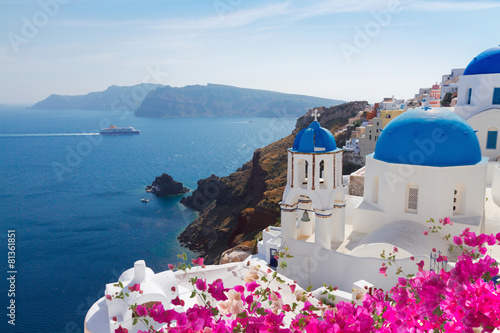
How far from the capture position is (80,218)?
4697cm

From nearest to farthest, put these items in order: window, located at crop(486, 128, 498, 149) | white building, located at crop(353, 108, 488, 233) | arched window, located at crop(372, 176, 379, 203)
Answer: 1. white building, located at crop(353, 108, 488, 233)
2. arched window, located at crop(372, 176, 379, 203)
3. window, located at crop(486, 128, 498, 149)

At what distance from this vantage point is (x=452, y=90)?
46.9 metres

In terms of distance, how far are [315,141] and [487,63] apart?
490 inches

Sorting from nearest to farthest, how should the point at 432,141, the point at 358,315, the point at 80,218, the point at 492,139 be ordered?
the point at 358,315 → the point at 432,141 → the point at 492,139 → the point at 80,218

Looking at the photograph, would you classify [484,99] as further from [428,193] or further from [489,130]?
[428,193]

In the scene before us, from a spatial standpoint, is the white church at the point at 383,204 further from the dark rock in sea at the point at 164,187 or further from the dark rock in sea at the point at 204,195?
the dark rock in sea at the point at 164,187

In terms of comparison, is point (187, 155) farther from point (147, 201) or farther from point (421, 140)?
point (421, 140)

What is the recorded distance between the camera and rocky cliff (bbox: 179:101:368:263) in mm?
34031

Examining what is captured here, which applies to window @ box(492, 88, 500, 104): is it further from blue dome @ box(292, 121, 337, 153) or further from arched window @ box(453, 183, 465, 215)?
blue dome @ box(292, 121, 337, 153)

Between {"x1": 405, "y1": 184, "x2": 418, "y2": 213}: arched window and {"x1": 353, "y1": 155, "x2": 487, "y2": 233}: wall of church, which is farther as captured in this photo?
{"x1": 405, "y1": 184, "x2": 418, "y2": 213}: arched window

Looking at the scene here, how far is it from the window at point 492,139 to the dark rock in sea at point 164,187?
50654 millimetres

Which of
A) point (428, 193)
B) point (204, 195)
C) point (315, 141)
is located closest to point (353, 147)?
point (204, 195)

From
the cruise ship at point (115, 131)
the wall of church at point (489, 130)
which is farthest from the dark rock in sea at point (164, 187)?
the cruise ship at point (115, 131)

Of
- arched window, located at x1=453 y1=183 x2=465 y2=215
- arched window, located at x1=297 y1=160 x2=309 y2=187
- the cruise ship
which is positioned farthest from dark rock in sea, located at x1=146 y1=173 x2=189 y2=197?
the cruise ship
